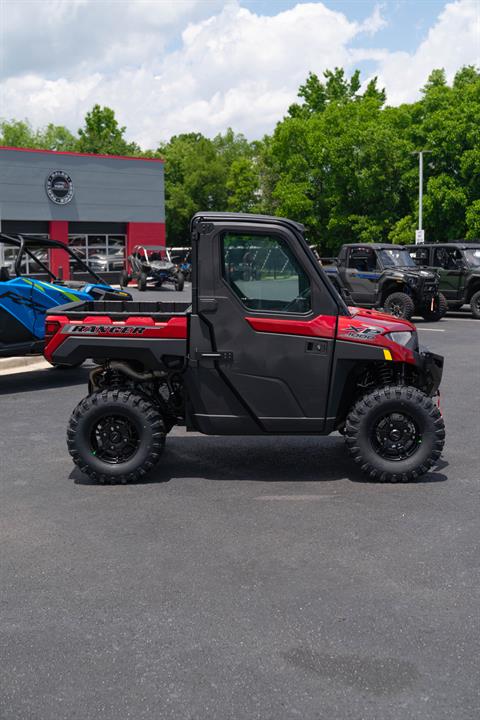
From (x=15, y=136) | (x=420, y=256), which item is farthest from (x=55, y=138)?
(x=420, y=256)

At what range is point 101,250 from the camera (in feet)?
146

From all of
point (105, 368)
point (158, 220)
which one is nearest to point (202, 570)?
point (105, 368)

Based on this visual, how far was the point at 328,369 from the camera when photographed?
6.42 m

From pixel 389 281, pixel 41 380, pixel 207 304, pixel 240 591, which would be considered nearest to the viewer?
pixel 240 591

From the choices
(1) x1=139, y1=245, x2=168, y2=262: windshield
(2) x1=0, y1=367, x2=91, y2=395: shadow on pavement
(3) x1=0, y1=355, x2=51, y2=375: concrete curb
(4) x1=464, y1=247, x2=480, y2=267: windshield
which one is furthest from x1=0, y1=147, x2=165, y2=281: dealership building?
(2) x1=0, y1=367, x2=91, y2=395: shadow on pavement

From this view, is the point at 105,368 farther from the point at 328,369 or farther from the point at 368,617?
the point at 368,617

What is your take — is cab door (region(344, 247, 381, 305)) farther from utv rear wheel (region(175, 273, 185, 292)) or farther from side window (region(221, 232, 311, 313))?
side window (region(221, 232, 311, 313))

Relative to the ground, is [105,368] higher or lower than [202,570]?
higher

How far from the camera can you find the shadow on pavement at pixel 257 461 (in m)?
6.82

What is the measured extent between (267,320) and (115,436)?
1.53 m

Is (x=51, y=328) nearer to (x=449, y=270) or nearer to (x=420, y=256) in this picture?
(x=449, y=270)

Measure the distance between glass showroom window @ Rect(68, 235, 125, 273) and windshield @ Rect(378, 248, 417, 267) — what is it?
983 inches

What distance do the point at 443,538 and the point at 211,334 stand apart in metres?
2.30

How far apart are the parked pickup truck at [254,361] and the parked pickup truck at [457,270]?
15268 millimetres
